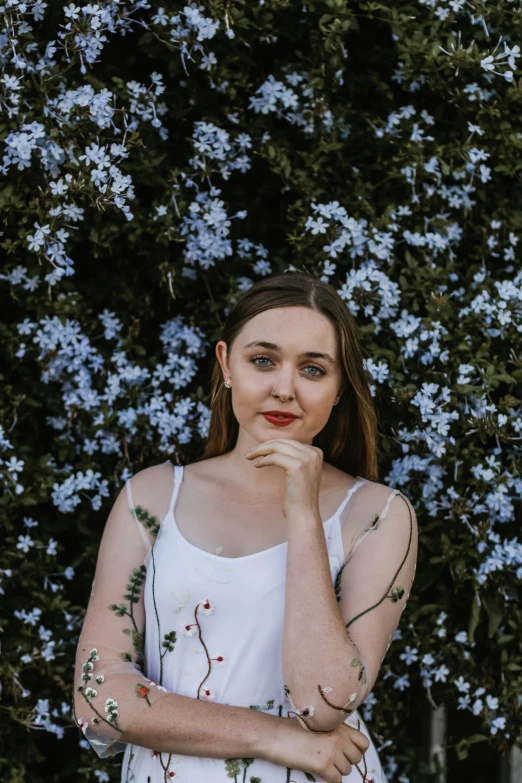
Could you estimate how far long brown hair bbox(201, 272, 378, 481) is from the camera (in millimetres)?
2195

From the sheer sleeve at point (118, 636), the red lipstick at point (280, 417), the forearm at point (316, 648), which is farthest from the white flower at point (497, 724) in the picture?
the red lipstick at point (280, 417)

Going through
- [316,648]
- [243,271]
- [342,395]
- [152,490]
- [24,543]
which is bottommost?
[316,648]

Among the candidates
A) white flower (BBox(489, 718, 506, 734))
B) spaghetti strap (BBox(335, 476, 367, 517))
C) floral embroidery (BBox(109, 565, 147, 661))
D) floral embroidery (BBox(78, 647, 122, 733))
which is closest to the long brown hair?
spaghetti strap (BBox(335, 476, 367, 517))

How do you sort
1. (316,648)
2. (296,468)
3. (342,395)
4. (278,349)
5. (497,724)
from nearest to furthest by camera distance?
1. (316,648)
2. (296,468)
3. (278,349)
4. (342,395)
5. (497,724)

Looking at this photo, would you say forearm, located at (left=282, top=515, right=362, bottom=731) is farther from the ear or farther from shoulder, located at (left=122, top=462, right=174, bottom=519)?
the ear

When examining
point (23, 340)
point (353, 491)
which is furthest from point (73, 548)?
point (353, 491)

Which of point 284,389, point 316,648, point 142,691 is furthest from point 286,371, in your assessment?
point 142,691

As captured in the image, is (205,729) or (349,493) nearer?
(205,729)

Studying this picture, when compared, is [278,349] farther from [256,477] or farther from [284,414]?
[256,477]

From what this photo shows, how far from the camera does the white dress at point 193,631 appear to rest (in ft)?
6.56

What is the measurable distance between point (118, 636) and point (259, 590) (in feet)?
1.01

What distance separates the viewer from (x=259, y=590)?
2.05m

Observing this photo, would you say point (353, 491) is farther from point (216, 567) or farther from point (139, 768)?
point (139, 768)

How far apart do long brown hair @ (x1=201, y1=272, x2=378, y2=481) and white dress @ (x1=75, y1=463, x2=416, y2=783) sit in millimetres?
302
